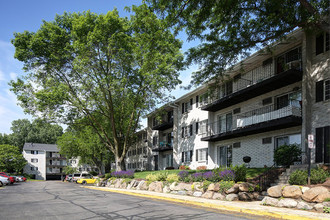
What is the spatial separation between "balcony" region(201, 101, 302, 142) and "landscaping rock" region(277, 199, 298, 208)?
828 centimetres

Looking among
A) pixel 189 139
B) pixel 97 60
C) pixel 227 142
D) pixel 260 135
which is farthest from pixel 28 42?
pixel 260 135

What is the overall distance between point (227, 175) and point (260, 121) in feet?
25.7

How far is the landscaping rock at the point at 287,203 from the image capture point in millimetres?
11157

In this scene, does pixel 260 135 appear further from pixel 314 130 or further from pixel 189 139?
pixel 189 139

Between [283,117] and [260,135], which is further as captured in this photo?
[260,135]

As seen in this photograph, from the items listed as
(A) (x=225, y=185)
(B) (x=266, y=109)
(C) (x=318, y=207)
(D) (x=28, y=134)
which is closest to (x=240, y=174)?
(A) (x=225, y=185)

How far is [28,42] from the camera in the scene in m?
30.2

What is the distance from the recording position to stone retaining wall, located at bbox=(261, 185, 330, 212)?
1051cm

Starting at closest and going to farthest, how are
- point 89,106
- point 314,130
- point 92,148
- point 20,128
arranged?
point 314,130 < point 89,106 < point 92,148 < point 20,128

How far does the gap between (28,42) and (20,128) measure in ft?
318

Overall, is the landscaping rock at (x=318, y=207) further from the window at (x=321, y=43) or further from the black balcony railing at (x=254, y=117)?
the window at (x=321, y=43)

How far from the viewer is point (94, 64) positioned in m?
29.7

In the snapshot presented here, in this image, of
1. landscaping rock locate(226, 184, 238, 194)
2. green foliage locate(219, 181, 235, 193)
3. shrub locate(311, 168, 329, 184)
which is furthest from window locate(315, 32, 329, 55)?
landscaping rock locate(226, 184, 238, 194)

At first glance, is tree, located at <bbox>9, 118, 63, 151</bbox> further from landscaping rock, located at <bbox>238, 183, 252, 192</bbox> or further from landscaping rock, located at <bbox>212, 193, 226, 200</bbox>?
landscaping rock, located at <bbox>238, 183, 252, 192</bbox>
